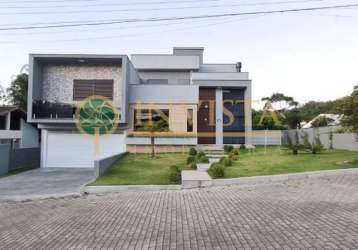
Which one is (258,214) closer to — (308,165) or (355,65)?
(308,165)

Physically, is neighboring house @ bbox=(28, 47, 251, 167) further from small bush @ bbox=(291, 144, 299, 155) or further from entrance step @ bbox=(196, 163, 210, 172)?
small bush @ bbox=(291, 144, 299, 155)

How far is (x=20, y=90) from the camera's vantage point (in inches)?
1523

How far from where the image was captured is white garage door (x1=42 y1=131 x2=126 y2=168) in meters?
18.8

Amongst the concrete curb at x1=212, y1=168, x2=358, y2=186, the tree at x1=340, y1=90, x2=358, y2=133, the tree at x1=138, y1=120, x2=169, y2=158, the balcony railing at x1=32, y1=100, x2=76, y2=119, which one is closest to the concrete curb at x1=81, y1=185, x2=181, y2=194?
the concrete curb at x1=212, y1=168, x2=358, y2=186

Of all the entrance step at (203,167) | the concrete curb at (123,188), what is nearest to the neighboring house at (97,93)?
the entrance step at (203,167)

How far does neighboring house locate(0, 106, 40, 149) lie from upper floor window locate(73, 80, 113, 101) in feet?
31.2

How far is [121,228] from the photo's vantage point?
5496 millimetres

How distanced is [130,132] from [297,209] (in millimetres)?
14054

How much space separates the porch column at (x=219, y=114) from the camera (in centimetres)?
2370

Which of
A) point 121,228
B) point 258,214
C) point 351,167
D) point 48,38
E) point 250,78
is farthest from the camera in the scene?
point 250,78

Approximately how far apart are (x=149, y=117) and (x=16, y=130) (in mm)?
14221

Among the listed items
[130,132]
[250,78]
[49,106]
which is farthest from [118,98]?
[250,78]

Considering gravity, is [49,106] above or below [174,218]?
above

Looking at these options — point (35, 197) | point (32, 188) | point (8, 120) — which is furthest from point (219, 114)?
point (8, 120)
